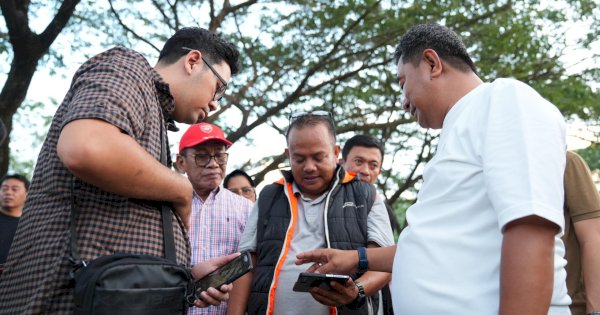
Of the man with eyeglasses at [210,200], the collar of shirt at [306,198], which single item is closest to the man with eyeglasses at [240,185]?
the man with eyeglasses at [210,200]

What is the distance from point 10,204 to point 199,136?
2.82 metres

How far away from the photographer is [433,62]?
202cm

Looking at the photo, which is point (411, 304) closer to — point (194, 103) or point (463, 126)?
point (463, 126)

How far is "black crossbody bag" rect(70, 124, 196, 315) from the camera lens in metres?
1.68

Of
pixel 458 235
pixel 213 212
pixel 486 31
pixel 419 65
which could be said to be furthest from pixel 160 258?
pixel 486 31

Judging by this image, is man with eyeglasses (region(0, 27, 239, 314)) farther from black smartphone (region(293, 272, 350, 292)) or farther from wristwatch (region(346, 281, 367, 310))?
wristwatch (region(346, 281, 367, 310))

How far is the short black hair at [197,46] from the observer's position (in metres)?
2.38

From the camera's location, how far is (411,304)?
1736 mm

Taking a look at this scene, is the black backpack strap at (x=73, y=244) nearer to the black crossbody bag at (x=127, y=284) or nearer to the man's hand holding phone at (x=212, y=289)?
the black crossbody bag at (x=127, y=284)

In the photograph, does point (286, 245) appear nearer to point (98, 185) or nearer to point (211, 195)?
point (211, 195)

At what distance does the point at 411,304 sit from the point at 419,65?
2.64ft

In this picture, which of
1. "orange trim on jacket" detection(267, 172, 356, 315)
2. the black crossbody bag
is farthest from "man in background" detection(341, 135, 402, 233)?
the black crossbody bag

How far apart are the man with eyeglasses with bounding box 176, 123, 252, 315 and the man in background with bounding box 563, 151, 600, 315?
79.1 inches

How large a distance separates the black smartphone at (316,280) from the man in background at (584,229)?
3.41 ft
